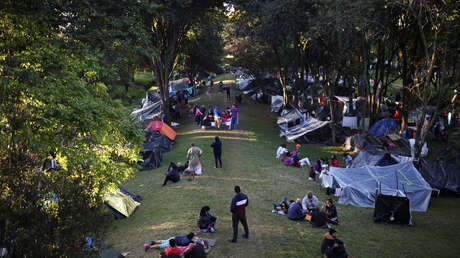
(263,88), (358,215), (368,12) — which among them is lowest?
(358,215)

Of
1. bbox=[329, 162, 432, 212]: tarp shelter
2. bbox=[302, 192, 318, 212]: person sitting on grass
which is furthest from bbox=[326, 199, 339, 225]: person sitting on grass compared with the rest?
bbox=[329, 162, 432, 212]: tarp shelter

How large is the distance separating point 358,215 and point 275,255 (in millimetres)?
6020

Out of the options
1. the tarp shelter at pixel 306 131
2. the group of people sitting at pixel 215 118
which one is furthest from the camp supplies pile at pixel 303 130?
the group of people sitting at pixel 215 118

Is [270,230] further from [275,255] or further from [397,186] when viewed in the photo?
[397,186]

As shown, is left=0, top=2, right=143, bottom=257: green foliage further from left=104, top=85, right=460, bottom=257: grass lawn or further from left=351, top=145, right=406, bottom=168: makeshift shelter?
left=351, top=145, right=406, bottom=168: makeshift shelter

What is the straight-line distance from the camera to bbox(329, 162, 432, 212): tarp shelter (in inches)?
595

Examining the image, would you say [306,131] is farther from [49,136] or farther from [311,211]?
[49,136]

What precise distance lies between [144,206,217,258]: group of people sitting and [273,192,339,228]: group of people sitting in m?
3.30

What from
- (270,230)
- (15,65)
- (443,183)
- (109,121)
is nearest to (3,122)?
(15,65)

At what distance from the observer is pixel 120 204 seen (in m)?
13.6

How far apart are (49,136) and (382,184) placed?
13305mm

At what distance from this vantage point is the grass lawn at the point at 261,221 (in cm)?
1040

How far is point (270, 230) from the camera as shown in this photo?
1135cm

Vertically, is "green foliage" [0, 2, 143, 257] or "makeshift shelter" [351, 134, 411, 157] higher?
"green foliage" [0, 2, 143, 257]
